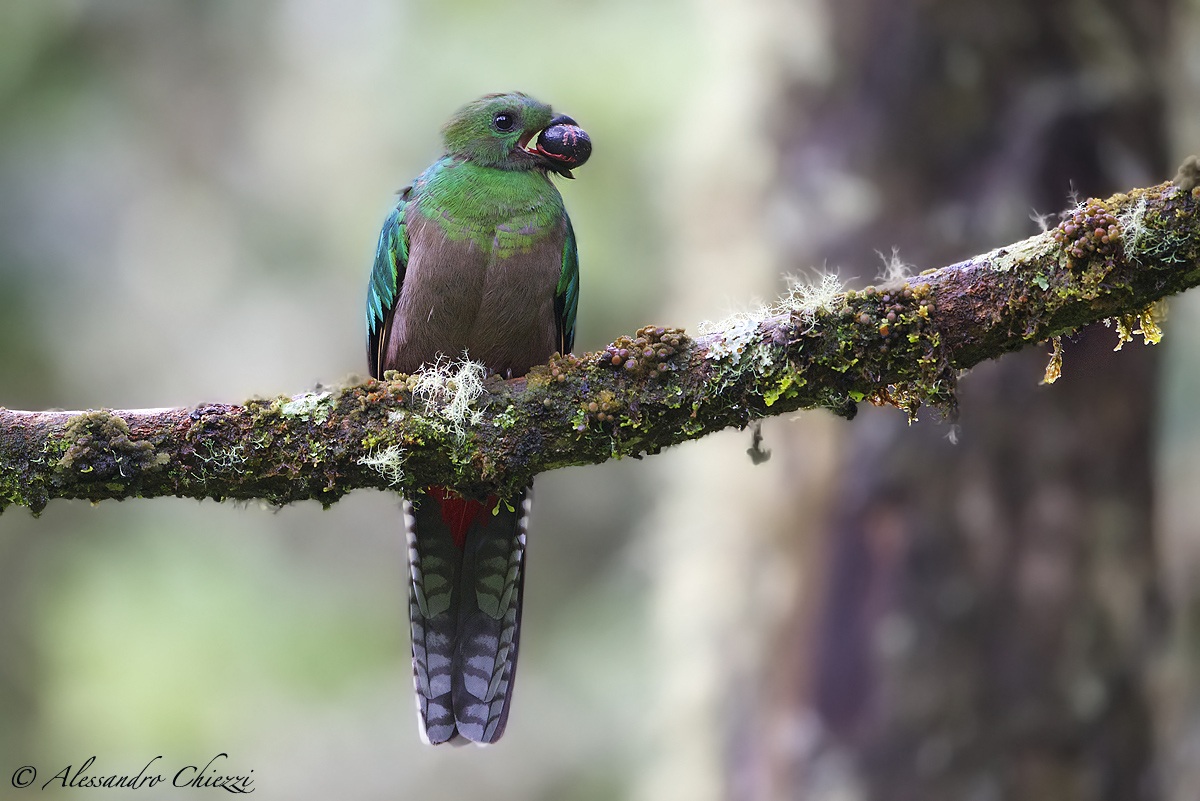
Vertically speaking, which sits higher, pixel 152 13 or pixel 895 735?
pixel 152 13

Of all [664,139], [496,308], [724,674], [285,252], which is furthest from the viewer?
[285,252]

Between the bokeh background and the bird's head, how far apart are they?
1.31 m

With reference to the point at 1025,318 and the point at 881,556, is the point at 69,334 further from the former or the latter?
the point at 1025,318

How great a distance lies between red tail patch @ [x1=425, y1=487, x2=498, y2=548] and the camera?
3.99 m

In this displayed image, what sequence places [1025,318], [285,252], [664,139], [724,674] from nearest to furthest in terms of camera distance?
[1025,318]
[724,674]
[664,139]
[285,252]

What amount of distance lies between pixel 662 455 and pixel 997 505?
6.62ft

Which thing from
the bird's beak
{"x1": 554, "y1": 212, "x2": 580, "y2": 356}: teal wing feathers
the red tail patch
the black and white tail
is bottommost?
the black and white tail

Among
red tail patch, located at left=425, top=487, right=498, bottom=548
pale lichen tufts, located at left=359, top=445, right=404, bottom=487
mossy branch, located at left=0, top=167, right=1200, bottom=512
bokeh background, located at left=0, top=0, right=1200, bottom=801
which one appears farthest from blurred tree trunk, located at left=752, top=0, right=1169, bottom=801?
pale lichen tufts, located at left=359, top=445, right=404, bottom=487

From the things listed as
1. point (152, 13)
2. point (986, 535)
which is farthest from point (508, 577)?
point (152, 13)

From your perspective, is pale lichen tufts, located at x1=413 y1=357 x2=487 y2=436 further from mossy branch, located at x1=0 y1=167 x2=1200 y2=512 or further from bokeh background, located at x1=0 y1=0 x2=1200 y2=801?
bokeh background, located at x1=0 y1=0 x2=1200 y2=801

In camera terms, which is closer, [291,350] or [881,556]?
[881,556]

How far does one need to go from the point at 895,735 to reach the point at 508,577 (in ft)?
5.91

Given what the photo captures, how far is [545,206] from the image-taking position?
13.8ft

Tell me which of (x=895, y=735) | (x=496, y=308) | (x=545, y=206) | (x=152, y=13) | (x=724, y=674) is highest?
(x=152, y=13)
